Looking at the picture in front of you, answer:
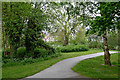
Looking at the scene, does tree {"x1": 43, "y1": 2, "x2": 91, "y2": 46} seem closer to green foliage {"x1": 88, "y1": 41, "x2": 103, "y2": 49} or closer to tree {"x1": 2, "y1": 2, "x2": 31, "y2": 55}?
tree {"x1": 2, "y1": 2, "x2": 31, "y2": 55}

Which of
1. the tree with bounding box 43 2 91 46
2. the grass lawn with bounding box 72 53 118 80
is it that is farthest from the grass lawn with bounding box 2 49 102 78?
the tree with bounding box 43 2 91 46

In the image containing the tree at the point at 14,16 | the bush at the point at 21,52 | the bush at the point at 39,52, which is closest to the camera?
the tree at the point at 14,16

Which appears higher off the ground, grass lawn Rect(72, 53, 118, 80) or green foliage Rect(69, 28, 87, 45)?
green foliage Rect(69, 28, 87, 45)

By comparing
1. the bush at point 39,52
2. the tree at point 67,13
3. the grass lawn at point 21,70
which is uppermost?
the tree at point 67,13

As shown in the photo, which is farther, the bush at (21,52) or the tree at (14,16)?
the bush at (21,52)

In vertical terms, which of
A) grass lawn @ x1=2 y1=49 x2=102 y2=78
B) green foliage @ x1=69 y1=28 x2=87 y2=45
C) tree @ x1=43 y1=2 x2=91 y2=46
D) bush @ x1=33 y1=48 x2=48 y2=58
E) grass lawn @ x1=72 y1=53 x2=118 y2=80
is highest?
tree @ x1=43 y1=2 x2=91 y2=46

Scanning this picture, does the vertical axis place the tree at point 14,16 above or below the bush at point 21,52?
above

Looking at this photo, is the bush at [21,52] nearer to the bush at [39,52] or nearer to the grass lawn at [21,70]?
the bush at [39,52]

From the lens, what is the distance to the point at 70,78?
5.39 meters

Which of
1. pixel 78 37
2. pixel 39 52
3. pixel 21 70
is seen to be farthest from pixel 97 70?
pixel 78 37

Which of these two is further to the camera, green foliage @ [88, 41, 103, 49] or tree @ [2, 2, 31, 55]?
green foliage @ [88, 41, 103, 49]

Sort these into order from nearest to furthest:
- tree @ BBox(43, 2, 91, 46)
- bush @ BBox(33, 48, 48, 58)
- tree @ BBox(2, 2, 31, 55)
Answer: tree @ BBox(43, 2, 91, 46)
tree @ BBox(2, 2, 31, 55)
bush @ BBox(33, 48, 48, 58)

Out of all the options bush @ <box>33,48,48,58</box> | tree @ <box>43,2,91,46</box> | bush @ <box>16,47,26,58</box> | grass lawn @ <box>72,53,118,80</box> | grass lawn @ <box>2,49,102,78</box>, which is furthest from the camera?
bush @ <box>33,48,48,58</box>

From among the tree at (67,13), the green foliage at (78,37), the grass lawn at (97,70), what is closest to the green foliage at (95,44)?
the green foliage at (78,37)
